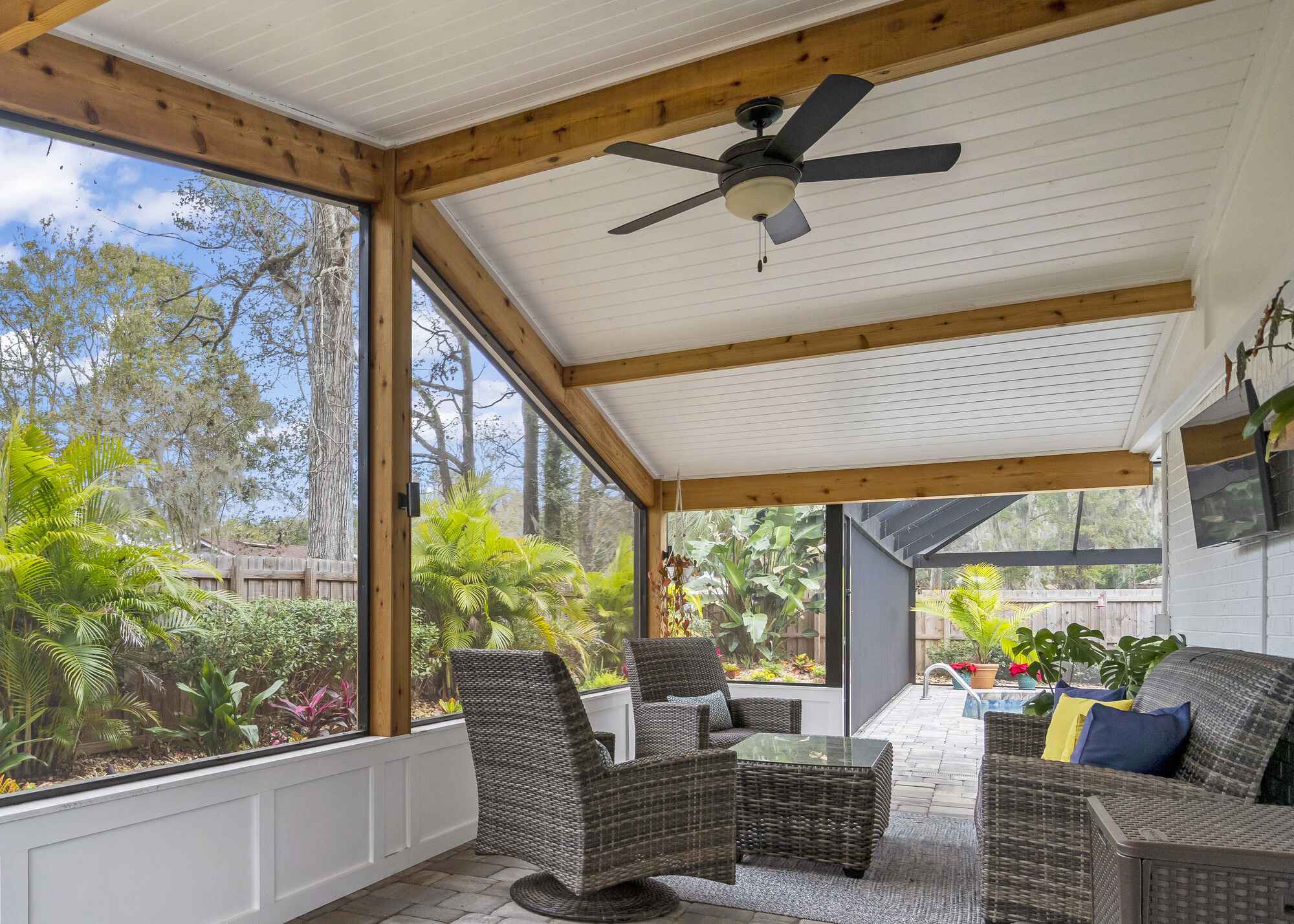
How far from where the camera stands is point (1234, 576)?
12.3 ft

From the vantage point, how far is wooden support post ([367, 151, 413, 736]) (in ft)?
12.9

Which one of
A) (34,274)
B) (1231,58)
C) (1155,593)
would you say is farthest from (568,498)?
(1155,593)

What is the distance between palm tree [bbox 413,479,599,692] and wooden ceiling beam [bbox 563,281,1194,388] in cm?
120

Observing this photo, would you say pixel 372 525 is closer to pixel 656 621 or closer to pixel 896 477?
pixel 656 621

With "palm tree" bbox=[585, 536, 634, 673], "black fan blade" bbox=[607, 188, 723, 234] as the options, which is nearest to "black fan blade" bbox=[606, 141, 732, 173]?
"black fan blade" bbox=[607, 188, 723, 234]

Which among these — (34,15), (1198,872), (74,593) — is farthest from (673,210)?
(1198,872)

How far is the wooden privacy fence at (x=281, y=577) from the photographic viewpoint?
11.2 ft

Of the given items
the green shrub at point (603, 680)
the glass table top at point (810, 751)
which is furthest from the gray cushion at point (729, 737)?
the green shrub at point (603, 680)

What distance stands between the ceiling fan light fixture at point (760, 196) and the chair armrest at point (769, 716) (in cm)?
300

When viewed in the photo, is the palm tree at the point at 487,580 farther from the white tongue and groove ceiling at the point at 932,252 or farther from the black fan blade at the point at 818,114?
the black fan blade at the point at 818,114

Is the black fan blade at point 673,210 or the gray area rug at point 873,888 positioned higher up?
the black fan blade at point 673,210

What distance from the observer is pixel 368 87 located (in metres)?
3.53

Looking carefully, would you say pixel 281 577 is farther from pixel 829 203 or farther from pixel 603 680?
pixel 829 203

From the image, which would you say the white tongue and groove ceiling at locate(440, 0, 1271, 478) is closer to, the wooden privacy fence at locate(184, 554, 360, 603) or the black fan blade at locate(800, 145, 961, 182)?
the black fan blade at locate(800, 145, 961, 182)
